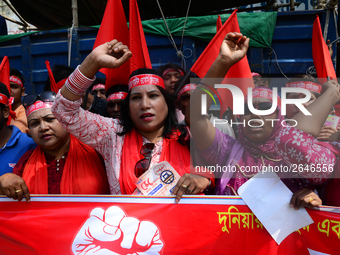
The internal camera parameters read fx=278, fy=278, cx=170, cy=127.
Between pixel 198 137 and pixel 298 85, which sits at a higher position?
pixel 298 85

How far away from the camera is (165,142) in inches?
77.0

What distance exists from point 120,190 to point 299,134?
3.72 ft

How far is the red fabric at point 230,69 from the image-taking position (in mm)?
2033

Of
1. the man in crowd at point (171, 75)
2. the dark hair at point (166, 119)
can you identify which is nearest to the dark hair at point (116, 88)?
the man in crowd at point (171, 75)

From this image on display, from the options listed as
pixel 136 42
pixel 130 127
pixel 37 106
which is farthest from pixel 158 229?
pixel 136 42

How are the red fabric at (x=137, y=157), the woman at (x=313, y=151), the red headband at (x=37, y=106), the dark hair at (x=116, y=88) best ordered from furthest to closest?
the dark hair at (x=116, y=88) → the red headband at (x=37, y=106) → the red fabric at (x=137, y=157) → the woman at (x=313, y=151)

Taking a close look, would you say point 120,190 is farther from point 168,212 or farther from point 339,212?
point 339,212

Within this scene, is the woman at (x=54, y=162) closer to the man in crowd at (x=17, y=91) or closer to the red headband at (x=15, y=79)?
the man in crowd at (x=17, y=91)

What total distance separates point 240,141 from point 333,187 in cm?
61

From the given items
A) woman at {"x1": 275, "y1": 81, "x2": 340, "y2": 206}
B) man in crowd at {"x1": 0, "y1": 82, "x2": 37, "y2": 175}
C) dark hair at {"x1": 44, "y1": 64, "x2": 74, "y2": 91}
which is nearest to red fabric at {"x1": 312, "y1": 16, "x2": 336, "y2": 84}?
woman at {"x1": 275, "y1": 81, "x2": 340, "y2": 206}

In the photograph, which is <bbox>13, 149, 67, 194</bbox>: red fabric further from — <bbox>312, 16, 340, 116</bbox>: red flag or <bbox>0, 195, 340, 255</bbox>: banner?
<bbox>312, 16, 340, 116</bbox>: red flag

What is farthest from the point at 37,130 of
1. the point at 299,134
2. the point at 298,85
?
the point at 298,85

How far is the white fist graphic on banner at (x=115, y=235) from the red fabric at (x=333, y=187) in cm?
99

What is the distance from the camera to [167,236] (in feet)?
5.23
